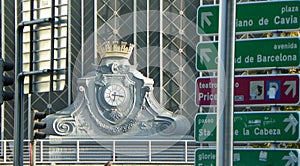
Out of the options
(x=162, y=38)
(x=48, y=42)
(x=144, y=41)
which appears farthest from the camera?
(x=144, y=41)

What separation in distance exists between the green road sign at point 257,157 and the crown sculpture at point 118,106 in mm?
16867

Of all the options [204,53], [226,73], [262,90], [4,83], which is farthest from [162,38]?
[226,73]

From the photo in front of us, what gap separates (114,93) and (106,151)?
1.65m

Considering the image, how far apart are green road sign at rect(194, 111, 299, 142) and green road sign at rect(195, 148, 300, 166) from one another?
148mm

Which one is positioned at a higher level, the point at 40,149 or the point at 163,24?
the point at 163,24

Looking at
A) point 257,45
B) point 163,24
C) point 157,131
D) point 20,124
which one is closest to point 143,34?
A: point 163,24

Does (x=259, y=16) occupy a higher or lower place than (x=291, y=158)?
higher

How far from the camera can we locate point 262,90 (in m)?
13.2

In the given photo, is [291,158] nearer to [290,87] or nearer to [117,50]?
[290,87]

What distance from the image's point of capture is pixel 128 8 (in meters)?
31.5

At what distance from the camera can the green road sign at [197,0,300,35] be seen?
516 inches

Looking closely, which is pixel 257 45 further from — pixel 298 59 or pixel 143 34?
pixel 143 34

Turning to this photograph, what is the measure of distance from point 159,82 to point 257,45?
17914 mm

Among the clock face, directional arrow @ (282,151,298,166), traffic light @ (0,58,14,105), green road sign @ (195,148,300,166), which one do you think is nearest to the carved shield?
the clock face
